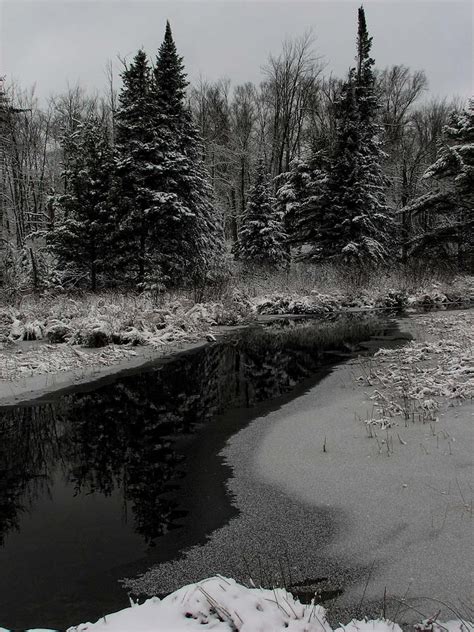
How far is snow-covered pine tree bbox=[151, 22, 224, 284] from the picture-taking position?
2102 cm

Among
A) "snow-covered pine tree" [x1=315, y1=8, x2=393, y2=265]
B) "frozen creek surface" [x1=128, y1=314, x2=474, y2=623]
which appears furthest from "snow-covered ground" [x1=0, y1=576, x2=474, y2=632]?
"snow-covered pine tree" [x1=315, y1=8, x2=393, y2=265]

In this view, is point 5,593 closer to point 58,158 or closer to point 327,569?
point 327,569

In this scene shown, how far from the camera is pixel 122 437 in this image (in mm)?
6434

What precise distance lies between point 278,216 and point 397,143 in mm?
13470

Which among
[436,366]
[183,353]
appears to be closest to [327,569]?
[436,366]

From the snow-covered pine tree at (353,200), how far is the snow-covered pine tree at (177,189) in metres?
6.65

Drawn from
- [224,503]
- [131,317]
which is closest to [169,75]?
[131,317]

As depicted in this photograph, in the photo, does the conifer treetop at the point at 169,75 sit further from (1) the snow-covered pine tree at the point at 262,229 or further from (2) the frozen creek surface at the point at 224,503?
(2) the frozen creek surface at the point at 224,503

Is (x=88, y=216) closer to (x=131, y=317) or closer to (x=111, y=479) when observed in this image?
(x=131, y=317)

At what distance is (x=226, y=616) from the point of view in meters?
2.28

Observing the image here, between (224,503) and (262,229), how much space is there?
2565 centimetres

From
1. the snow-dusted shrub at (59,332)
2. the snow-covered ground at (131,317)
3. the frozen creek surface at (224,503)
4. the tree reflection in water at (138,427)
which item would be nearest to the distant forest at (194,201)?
the snow-covered ground at (131,317)

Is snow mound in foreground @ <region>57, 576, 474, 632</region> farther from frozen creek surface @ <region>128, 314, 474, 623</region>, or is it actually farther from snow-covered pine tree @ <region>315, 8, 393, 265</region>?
snow-covered pine tree @ <region>315, 8, 393, 265</region>

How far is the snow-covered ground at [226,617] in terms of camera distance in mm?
2238
